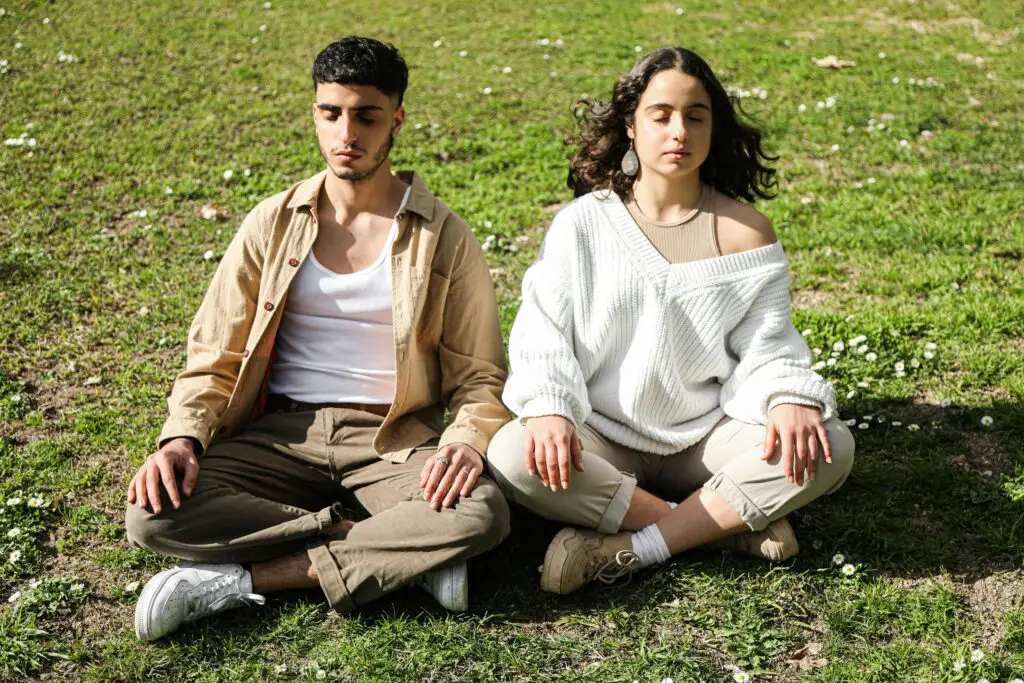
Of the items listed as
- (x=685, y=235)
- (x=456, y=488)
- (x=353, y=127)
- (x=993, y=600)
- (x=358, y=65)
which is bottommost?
(x=993, y=600)

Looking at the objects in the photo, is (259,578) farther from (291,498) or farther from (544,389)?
(544,389)

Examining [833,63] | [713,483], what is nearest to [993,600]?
[713,483]

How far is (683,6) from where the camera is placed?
12180mm

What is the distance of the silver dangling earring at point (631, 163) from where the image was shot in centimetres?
438

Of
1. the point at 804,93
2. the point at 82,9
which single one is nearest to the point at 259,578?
the point at 804,93

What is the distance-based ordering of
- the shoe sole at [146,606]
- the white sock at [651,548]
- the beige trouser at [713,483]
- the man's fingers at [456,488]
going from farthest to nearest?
1. the white sock at [651,548]
2. the beige trouser at [713,483]
3. the man's fingers at [456,488]
4. the shoe sole at [146,606]

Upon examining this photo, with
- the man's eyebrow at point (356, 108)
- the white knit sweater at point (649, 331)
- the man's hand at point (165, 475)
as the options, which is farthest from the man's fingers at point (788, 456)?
the man's hand at point (165, 475)

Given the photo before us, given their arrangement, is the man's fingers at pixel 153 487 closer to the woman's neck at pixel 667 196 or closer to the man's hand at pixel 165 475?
the man's hand at pixel 165 475

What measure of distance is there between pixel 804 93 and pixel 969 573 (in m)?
6.44

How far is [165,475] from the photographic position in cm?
385

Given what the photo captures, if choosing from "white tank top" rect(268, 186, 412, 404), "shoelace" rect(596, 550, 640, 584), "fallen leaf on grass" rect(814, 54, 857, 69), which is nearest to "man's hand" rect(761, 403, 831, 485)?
"shoelace" rect(596, 550, 640, 584)

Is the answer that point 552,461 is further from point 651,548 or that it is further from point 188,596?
point 188,596

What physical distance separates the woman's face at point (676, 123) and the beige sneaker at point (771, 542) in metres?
1.47

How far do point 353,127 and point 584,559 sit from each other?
198 cm
